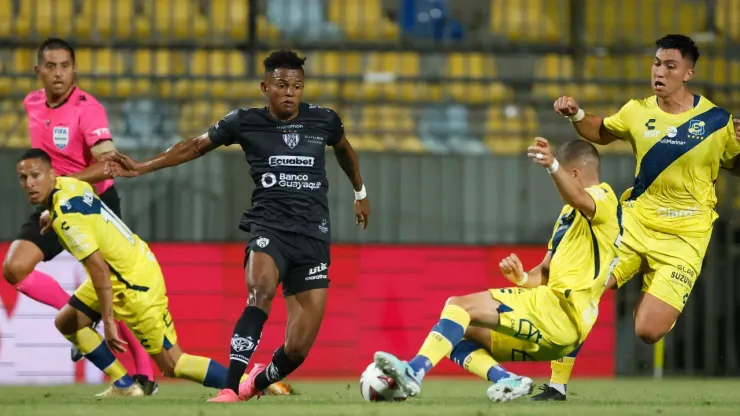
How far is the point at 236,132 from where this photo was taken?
7.95 meters

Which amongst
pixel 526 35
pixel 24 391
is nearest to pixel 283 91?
pixel 24 391

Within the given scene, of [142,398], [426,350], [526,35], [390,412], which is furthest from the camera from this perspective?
[526,35]

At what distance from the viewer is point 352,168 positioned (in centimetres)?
853

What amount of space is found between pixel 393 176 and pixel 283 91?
516 centimetres

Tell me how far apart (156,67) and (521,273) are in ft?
23.7

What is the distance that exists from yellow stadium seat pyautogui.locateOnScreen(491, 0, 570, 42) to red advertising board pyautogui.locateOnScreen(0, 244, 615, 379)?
2.94 metres

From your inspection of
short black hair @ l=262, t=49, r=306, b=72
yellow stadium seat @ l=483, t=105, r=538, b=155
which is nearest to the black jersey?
short black hair @ l=262, t=49, r=306, b=72

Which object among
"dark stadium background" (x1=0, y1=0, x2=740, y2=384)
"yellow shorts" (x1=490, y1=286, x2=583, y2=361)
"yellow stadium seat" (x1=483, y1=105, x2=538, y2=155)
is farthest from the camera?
"yellow stadium seat" (x1=483, y1=105, x2=538, y2=155)

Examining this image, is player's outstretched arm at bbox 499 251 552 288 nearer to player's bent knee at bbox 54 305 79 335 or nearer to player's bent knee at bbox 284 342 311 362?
player's bent knee at bbox 284 342 311 362

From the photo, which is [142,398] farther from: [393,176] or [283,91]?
[393,176]

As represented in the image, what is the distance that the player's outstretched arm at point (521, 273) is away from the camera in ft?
24.2

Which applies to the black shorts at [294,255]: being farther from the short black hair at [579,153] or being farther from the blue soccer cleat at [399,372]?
the short black hair at [579,153]

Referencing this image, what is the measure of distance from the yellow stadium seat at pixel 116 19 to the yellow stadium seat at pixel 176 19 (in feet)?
0.35

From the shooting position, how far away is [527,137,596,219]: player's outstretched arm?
694 centimetres
